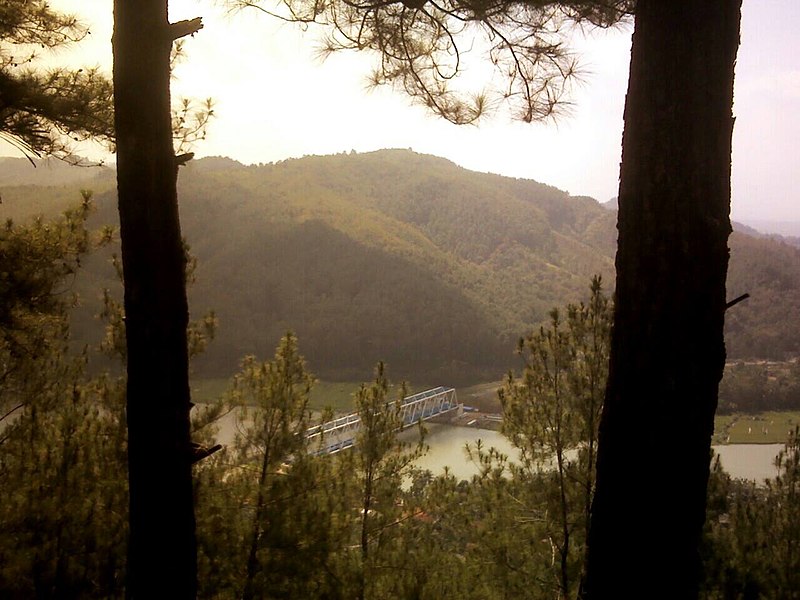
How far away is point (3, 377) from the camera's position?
343 cm

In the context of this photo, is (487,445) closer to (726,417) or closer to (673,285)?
(726,417)

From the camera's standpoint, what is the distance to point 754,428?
18.0 meters

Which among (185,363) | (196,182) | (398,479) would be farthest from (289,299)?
(185,363)

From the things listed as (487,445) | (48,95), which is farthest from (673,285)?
(487,445)

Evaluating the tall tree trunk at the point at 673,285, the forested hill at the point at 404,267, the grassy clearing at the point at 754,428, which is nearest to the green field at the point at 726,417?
the grassy clearing at the point at 754,428

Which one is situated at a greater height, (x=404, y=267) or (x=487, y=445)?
(x=404, y=267)

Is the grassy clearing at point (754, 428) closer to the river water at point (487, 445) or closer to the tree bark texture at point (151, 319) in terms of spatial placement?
the river water at point (487, 445)

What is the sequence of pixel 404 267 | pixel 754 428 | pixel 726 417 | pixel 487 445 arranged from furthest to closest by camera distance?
pixel 404 267, pixel 726 417, pixel 754 428, pixel 487 445

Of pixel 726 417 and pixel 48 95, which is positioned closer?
pixel 48 95

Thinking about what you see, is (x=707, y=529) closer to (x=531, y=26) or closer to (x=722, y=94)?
(x=531, y=26)

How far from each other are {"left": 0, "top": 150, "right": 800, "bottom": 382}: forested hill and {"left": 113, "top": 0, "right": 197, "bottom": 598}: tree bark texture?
19.4 metres

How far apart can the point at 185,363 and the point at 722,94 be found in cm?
152

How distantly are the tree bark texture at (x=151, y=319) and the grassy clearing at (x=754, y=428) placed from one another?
16.2 m

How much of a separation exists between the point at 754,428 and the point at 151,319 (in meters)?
19.9
